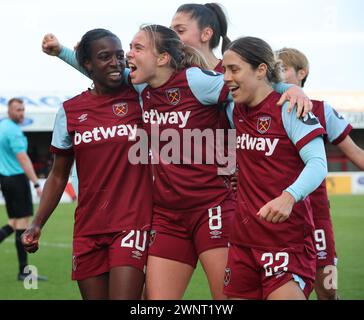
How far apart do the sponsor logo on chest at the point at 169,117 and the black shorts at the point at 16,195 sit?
5.92 metres

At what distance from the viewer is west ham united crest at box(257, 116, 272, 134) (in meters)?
4.68

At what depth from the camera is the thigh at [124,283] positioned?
500 cm

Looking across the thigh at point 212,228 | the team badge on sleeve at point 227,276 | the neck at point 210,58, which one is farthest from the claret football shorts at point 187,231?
the neck at point 210,58

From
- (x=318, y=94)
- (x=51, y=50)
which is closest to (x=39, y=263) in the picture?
(x=51, y=50)

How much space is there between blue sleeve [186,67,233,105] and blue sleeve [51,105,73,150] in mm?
847

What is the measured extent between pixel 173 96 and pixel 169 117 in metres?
0.14

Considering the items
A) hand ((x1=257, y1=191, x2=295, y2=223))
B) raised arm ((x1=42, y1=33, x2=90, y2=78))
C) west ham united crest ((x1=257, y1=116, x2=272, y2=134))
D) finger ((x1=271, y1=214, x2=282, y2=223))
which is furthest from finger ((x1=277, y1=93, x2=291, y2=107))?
raised arm ((x1=42, y1=33, x2=90, y2=78))

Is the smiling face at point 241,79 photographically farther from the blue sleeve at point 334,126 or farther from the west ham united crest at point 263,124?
the blue sleeve at point 334,126

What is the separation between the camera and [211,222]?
5223mm

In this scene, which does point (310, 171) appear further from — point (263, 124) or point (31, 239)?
point (31, 239)

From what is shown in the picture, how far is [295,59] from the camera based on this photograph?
6.21 m

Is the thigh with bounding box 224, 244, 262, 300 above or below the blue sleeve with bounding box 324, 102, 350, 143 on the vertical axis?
below

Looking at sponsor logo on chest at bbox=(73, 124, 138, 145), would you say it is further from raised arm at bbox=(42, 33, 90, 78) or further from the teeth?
raised arm at bbox=(42, 33, 90, 78)

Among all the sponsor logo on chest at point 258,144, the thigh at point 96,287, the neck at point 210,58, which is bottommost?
the thigh at point 96,287
